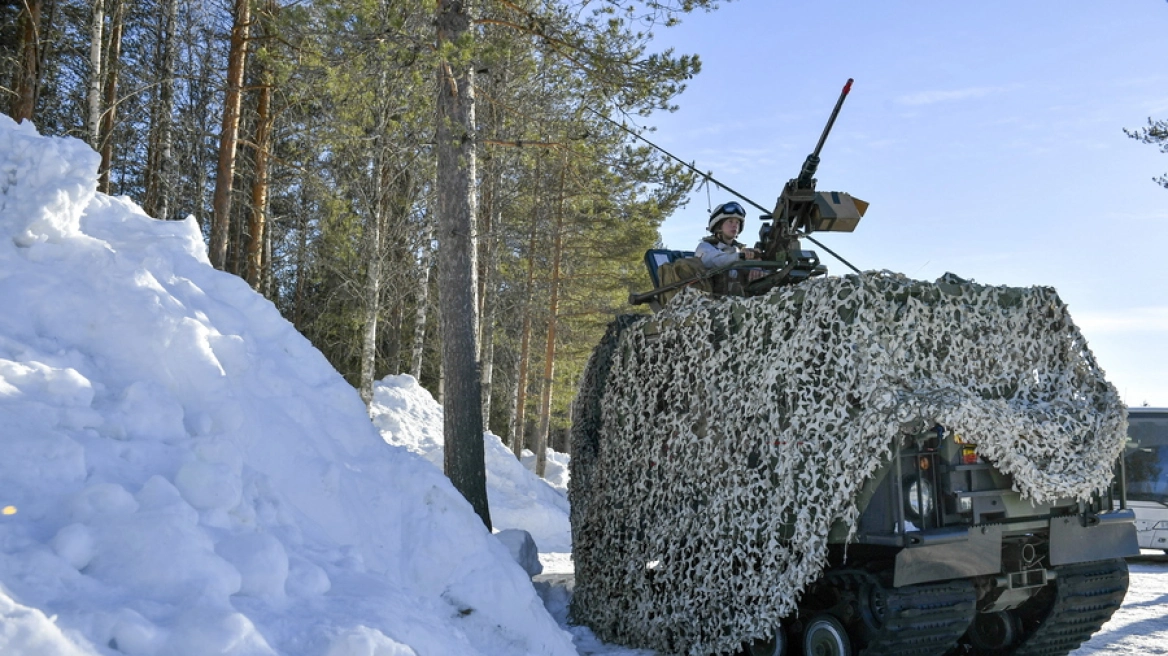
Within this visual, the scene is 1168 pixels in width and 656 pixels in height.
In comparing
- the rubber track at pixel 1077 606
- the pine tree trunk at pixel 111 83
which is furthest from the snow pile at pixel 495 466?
the rubber track at pixel 1077 606

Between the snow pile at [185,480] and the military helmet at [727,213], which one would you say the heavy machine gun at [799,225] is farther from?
the snow pile at [185,480]

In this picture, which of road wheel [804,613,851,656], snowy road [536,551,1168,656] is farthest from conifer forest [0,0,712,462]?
road wheel [804,613,851,656]

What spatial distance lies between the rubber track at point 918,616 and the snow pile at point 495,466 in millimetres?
8962

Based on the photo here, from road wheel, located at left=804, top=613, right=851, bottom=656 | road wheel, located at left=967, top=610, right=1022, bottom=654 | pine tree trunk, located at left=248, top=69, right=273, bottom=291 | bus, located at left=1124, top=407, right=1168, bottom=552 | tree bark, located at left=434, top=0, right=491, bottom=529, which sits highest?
pine tree trunk, located at left=248, top=69, right=273, bottom=291

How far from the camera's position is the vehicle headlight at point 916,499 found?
5.60 m

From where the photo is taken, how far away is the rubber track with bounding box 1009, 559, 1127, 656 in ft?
21.0

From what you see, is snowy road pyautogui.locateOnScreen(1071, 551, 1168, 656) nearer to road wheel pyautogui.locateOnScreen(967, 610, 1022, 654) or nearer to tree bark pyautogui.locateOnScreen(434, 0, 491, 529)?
road wheel pyautogui.locateOnScreen(967, 610, 1022, 654)

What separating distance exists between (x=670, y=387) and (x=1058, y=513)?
8.93 ft

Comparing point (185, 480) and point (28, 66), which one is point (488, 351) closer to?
point (28, 66)

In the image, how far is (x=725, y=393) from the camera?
21.3 feet

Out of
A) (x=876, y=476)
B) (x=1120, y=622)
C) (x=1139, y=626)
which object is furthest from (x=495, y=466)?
(x=876, y=476)

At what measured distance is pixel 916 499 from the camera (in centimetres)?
561

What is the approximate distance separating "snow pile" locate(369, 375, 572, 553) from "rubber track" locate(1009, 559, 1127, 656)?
8515 millimetres

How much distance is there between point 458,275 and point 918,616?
17.0 ft
